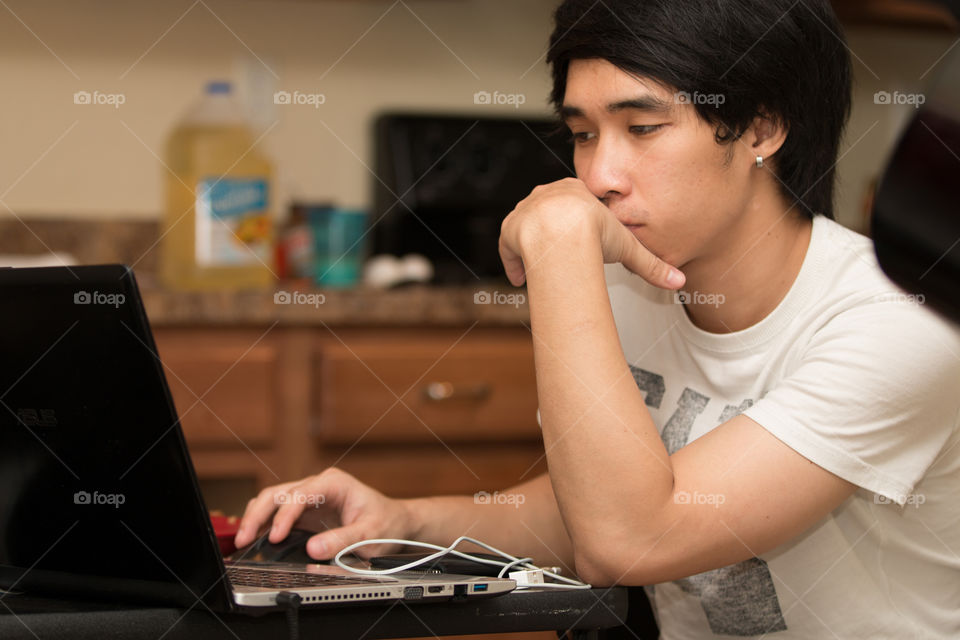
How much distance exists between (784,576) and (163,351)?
1.19 meters

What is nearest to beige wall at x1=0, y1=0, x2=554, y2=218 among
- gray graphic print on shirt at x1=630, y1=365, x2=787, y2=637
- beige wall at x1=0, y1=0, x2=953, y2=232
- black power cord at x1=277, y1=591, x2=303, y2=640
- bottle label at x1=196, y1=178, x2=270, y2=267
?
beige wall at x1=0, y1=0, x2=953, y2=232

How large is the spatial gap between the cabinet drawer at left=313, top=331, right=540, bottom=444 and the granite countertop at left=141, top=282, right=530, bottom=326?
0.04 metres

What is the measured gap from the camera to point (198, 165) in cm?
191

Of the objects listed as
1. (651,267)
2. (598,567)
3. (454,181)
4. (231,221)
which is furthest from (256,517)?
(454,181)

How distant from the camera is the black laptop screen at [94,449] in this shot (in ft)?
1.71

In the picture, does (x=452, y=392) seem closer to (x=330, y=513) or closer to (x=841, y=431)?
(x=330, y=513)

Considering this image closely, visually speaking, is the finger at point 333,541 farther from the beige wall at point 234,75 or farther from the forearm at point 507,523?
the beige wall at point 234,75

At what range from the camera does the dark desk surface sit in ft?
1.76

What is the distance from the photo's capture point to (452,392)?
68.6 inches

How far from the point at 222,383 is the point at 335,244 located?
486mm

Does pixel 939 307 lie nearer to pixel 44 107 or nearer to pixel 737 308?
pixel 737 308

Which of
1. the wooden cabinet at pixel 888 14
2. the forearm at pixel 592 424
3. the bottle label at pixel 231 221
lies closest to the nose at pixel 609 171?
the forearm at pixel 592 424

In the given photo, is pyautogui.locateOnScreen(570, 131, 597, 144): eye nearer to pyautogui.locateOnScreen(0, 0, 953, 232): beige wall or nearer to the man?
the man

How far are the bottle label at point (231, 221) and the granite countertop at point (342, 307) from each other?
0.14 meters
